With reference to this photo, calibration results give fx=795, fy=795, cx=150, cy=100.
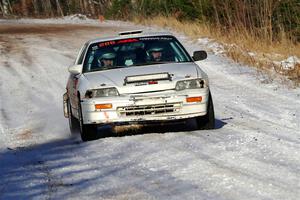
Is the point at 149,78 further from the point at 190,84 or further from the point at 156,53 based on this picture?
the point at 156,53

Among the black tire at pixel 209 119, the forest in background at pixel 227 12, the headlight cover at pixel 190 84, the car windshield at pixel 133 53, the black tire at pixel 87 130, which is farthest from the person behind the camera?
the forest in background at pixel 227 12

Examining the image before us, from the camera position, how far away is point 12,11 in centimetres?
6444

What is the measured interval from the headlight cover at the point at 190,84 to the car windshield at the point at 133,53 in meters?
0.91

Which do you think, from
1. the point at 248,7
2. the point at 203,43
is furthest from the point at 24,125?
the point at 203,43

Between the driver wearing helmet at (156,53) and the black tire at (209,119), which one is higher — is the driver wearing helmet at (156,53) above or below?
above

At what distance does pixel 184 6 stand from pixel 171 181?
87.1ft

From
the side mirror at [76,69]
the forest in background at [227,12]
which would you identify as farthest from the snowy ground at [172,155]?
the forest in background at [227,12]

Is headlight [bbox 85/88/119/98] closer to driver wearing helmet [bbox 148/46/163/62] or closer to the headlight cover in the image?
the headlight cover

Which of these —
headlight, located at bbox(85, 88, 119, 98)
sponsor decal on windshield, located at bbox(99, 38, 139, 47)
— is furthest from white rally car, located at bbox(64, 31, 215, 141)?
sponsor decal on windshield, located at bbox(99, 38, 139, 47)

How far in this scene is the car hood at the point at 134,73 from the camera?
10.0 m

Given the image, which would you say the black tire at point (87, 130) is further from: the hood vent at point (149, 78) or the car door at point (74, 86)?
the hood vent at point (149, 78)

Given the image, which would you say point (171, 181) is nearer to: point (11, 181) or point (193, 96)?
point (11, 181)

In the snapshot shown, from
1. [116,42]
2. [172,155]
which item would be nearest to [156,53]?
[116,42]

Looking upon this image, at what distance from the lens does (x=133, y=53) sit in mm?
11031
